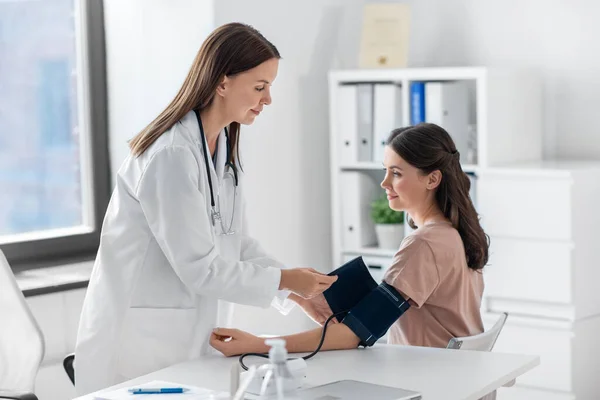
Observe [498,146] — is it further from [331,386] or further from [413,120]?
[331,386]

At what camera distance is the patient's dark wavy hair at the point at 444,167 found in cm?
236

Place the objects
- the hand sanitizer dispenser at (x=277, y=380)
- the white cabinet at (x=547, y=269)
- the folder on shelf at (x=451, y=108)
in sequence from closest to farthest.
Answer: the hand sanitizer dispenser at (x=277, y=380) → the white cabinet at (x=547, y=269) → the folder on shelf at (x=451, y=108)

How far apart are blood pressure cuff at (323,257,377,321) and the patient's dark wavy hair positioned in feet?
0.94

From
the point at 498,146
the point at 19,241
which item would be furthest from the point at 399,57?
the point at 19,241

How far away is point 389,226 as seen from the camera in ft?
12.8

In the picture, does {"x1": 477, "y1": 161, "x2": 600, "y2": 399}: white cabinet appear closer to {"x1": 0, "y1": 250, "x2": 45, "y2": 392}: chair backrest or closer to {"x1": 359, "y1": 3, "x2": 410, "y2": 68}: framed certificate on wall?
{"x1": 359, "y1": 3, "x2": 410, "y2": 68}: framed certificate on wall

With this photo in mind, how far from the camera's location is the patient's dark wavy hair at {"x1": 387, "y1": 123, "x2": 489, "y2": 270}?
2.36 meters

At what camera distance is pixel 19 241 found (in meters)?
3.39

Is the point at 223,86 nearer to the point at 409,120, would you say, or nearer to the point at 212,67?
the point at 212,67

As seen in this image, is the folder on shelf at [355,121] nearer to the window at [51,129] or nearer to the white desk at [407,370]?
the window at [51,129]

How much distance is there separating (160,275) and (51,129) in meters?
1.54

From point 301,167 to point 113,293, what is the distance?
1.92 metres

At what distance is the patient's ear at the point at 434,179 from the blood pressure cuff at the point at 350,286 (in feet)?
1.01

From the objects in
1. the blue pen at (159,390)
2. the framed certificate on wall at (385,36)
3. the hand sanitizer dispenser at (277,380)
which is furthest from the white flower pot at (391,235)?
the blue pen at (159,390)
